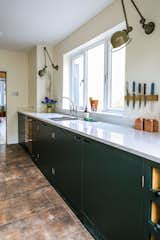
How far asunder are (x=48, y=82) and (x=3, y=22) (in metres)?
1.67

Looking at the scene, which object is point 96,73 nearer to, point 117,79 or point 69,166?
point 117,79

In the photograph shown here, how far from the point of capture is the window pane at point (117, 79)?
2623 mm

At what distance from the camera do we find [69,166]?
6.74 feet

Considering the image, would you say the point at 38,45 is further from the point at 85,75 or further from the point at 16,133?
the point at 16,133

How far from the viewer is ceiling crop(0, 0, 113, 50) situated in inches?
98.9

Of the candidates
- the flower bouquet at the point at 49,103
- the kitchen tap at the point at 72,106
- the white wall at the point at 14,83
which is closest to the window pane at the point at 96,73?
the kitchen tap at the point at 72,106

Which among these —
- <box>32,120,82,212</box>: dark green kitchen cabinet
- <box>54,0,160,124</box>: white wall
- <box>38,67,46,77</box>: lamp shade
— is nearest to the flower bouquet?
<box>38,67,46,77</box>: lamp shade

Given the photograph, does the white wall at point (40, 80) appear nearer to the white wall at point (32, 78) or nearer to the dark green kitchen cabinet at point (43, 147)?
the white wall at point (32, 78)

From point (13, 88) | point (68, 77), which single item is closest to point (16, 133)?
point (13, 88)

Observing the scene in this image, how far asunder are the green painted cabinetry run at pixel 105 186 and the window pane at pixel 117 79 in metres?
0.99

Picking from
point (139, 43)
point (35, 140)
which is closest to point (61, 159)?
point (35, 140)

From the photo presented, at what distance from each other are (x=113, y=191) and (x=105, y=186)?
10 cm

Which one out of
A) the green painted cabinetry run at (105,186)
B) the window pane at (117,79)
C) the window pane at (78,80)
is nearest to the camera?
the green painted cabinetry run at (105,186)

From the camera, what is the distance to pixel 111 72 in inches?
111
